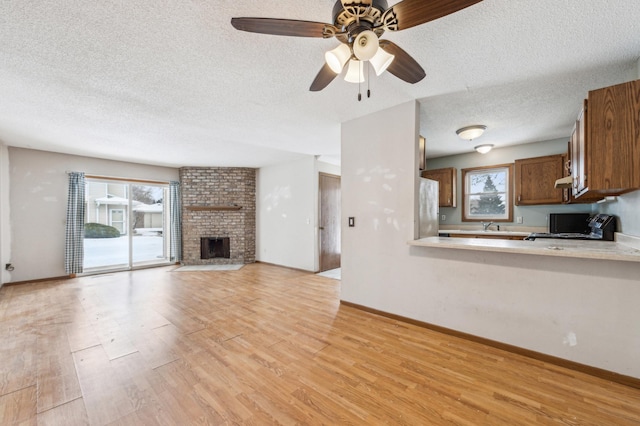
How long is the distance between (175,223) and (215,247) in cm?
114

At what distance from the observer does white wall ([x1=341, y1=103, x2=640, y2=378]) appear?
1937 millimetres

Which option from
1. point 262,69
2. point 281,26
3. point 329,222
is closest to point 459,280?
point 281,26

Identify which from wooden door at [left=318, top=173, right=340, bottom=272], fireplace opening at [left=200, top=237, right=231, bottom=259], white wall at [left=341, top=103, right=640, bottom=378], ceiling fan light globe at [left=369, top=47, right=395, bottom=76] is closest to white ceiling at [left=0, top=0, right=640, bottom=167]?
ceiling fan light globe at [left=369, top=47, right=395, bottom=76]

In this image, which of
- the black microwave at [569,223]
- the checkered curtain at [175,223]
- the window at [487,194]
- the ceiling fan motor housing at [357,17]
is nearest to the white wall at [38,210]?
the checkered curtain at [175,223]

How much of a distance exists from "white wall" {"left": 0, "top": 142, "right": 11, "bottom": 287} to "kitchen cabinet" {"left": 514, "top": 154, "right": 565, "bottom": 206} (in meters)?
8.81

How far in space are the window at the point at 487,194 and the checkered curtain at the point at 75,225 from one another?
774 cm

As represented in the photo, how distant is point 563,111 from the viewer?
9.82 feet

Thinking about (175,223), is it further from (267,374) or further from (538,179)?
(538,179)

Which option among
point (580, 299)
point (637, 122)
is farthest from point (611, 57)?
point (580, 299)

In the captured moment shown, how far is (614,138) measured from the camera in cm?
184

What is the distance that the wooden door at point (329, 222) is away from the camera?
→ 5547 mm

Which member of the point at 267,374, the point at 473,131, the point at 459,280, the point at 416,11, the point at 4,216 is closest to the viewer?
the point at 416,11

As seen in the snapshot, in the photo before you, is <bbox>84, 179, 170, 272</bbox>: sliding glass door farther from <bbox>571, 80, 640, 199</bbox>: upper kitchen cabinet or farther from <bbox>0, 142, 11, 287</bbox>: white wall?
<bbox>571, 80, 640, 199</bbox>: upper kitchen cabinet

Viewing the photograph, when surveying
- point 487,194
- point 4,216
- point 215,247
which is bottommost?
point 215,247
